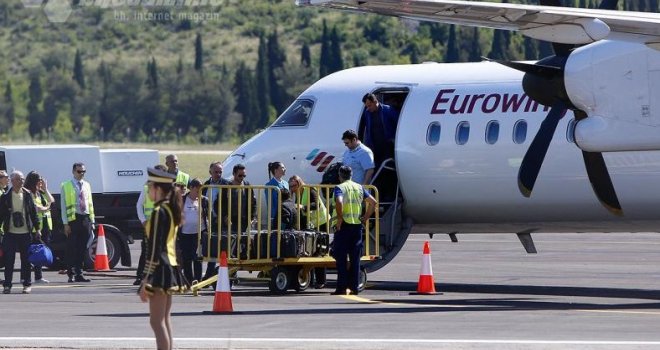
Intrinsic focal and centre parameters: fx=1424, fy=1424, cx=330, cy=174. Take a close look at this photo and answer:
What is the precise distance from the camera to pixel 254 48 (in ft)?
380

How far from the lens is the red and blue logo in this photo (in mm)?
22531

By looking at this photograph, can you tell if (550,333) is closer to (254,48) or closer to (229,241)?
(229,241)

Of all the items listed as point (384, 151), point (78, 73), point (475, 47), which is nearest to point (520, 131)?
point (384, 151)

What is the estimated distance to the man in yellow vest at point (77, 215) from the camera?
2275 cm

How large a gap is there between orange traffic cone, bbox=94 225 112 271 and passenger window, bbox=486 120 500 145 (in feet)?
25.3

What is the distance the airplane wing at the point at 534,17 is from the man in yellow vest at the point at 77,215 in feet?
25.7

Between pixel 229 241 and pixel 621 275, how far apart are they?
733cm

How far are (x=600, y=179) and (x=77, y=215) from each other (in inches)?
339

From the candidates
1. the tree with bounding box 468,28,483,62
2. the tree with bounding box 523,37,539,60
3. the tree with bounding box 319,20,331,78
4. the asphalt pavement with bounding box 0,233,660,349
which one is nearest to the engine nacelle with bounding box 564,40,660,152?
the asphalt pavement with bounding box 0,233,660,349

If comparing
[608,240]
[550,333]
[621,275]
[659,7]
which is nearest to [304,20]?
[659,7]

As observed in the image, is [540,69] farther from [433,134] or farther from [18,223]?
[18,223]

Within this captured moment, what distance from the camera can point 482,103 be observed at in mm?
21234

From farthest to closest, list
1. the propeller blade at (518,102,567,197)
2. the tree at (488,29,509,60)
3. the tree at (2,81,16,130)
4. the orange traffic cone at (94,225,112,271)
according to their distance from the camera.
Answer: the tree at (2,81,16,130)
the tree at (488,29,509,60)
the orange traffic cone at (94,225,112,271)
the propeller blade at (518,102,567,197)

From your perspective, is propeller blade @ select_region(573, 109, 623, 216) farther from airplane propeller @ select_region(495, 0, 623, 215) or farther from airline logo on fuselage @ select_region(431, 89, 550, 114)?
airline logo on fuselage @ select_region(431, 89, 550, 114)
